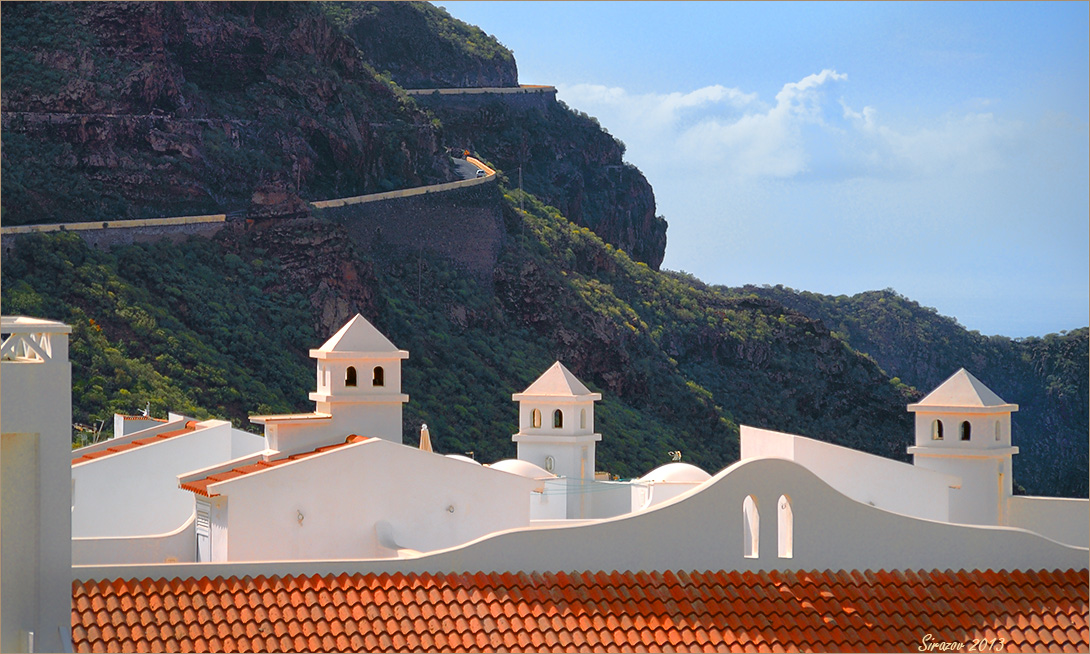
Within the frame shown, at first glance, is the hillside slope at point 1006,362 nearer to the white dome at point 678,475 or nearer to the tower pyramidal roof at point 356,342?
the white dome at point 678,475

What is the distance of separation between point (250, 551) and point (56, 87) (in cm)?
3180

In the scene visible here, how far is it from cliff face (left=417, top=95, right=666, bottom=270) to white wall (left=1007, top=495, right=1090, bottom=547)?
167 feet

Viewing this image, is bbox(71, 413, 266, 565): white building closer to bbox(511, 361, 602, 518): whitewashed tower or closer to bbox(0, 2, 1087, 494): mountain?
bbox(511, 361, 602, 518): whitewashed tower

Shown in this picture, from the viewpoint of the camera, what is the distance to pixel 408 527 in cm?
1413

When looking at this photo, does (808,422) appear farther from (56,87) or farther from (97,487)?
(97,487)

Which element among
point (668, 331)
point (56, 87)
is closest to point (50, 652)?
point (56, 87)

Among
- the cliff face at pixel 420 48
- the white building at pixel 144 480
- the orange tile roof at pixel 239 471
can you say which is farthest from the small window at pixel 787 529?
the cliff face at pixel 420 48

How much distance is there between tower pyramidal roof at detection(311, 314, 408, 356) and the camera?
16.5 metres

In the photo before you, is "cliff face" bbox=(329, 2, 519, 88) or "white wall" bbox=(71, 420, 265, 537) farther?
"cliff face" bbox=(329, 2, 519, 88)

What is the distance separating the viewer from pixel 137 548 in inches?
562

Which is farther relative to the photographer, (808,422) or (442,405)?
(808,422)

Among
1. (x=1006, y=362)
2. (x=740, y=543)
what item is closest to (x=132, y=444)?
(x=740, y=543)

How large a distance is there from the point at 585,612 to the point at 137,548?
6.02 meters

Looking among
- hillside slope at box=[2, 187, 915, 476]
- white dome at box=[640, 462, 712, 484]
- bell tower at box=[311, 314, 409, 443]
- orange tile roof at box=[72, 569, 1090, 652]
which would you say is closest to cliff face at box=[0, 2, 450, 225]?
hillside slope at box=[2, 187, 915, 476]
